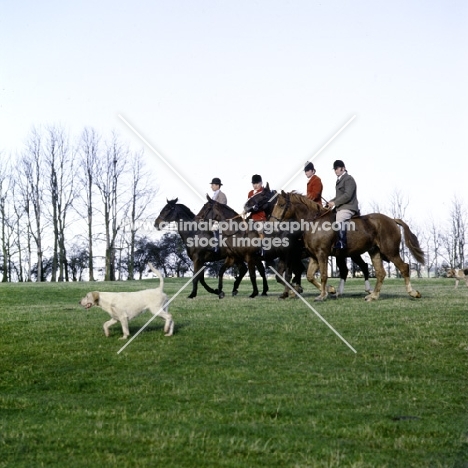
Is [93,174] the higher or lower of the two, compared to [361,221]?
higher

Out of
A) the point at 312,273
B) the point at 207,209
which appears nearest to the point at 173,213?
the point at 207,209

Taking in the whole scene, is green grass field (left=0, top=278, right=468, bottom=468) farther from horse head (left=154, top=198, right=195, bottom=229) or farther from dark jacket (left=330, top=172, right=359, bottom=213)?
horse head (left=154, top=198, right=195, bottom=229)

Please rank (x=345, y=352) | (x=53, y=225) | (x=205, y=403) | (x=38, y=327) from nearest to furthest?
1. (x=205, y=403)
2. (x=345, y=352)
3. (x=38, y=327)
4. (x=53, y=225)

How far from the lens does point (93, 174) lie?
197 feet

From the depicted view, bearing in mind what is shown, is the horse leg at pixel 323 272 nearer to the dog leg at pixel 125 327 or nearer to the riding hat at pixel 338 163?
the riding hat at pixel 338 163

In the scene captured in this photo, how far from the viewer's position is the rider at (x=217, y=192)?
2206 cm

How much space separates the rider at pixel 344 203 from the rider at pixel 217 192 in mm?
4580

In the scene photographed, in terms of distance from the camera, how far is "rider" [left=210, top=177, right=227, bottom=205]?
22.1 metres

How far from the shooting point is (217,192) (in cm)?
2222

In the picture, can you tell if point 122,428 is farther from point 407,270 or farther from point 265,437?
point 407,270

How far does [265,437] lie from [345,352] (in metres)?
4.51

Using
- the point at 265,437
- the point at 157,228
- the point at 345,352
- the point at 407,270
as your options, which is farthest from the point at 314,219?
the point at 265,437

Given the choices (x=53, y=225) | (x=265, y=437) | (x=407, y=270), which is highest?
(x=53, y=225)

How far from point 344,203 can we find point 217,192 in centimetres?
525
